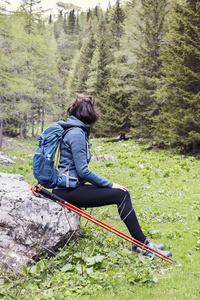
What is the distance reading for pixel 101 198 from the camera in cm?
330

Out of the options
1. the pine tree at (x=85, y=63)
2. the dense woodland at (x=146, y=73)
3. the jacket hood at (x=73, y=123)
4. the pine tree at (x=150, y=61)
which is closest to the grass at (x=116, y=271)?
the jacket hood at (x=73, y=123)

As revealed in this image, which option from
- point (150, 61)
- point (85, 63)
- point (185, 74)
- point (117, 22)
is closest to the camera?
point (185, 74)

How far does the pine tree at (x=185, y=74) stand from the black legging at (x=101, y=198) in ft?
33.8

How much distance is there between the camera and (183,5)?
1413cm

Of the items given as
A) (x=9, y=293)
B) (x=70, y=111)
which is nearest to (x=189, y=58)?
(x=70, y=111)

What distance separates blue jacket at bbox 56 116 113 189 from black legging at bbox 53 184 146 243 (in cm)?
9

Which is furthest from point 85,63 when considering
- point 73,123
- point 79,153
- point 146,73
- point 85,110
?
point 79,153

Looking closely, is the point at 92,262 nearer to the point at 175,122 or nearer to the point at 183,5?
the point at 175,122

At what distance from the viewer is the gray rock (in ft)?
Answer: 9.93

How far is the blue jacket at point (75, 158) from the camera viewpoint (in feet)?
10.2

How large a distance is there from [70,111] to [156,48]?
651 inches

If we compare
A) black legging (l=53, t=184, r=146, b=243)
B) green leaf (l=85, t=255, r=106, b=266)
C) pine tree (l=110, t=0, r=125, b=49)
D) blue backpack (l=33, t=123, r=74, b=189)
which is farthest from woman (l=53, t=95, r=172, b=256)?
pine tree (l=110, t=0, r=125, b=49)

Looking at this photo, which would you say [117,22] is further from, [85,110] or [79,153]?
[79,153]

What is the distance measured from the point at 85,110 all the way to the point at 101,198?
1.31 metres
